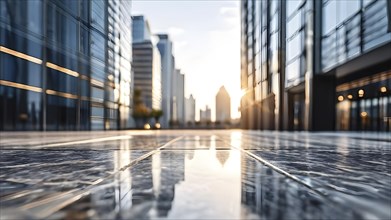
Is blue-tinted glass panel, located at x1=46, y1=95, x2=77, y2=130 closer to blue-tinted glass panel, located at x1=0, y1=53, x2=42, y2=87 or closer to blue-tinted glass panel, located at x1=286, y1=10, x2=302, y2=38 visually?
blue-tinted glass panel, located at x1=0, y1=53, x2=42, y2=87

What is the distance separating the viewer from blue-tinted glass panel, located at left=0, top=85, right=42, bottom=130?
22578 mm

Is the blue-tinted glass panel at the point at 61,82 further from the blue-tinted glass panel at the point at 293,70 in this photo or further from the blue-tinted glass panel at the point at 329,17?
the blue-tinted glass panel at the point at 329,17

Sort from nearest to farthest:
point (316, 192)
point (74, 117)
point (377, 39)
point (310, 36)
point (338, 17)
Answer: point (316, 192) → point (377, 39) → point (338, 17) → point (310, 36) → point (74, 117)

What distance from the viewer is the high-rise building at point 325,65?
14.8 meters

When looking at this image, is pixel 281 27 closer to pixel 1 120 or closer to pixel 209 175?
pixel 1 120

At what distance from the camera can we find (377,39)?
1316cm

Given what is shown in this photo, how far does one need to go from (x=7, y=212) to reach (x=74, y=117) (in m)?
32.9

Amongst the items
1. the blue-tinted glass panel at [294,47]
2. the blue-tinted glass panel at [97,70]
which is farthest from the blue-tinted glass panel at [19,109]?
the blue-tinted glass panel at [294,47]

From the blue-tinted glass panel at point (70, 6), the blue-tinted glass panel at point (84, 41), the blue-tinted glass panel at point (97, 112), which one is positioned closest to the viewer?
the blue-tinted glass panel at point (70, 6)

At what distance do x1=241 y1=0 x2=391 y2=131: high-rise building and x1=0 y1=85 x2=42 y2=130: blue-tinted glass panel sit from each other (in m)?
21.7

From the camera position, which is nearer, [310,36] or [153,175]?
[153,175]

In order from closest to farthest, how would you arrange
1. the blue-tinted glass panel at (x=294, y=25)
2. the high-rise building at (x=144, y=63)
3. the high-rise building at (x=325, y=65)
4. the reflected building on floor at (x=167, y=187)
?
1. the reflected building on floor at (x=167, y=187)
2. the high-rise building at (x=325, y=65)
3. the blue-tinted glass panel at (x=294, y=25)
4. the high-rise building at (x=144, y=63)

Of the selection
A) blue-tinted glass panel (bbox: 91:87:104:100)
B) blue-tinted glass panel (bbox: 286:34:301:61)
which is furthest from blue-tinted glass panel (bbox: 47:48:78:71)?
blue-tinted glass panel (bbox: 286:34:301:61)

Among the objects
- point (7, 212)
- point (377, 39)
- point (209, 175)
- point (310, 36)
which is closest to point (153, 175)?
point (209, 175)
